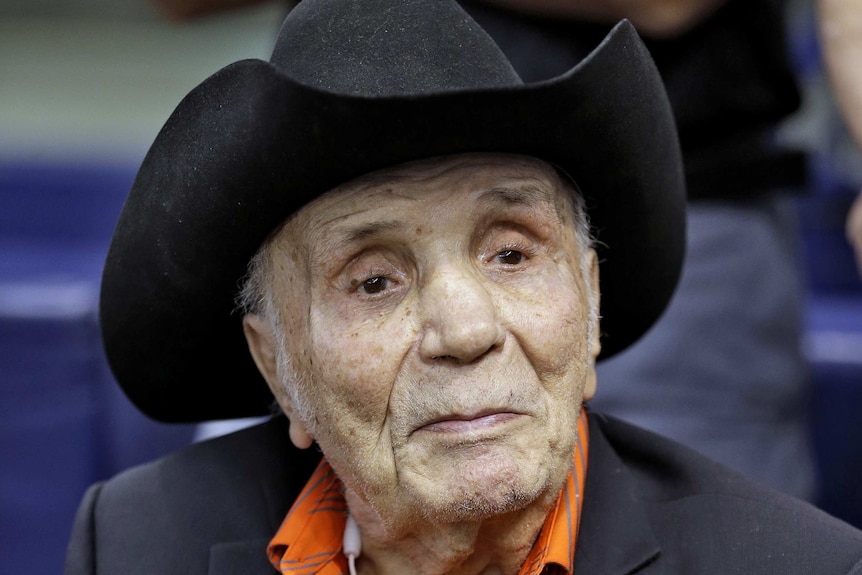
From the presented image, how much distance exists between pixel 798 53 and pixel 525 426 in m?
3.88

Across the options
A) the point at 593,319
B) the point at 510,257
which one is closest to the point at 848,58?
the point at 593,319

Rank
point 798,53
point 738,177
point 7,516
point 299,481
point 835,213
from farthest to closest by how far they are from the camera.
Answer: point 798,53
point 835,213
point 7,516
point 738,177
point 299,481

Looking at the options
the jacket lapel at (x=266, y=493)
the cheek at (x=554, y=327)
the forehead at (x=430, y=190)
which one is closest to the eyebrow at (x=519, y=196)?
the forehead at (x=430, y=190)

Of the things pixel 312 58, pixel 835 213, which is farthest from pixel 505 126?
pixel 835 213

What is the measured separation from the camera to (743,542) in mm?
1939

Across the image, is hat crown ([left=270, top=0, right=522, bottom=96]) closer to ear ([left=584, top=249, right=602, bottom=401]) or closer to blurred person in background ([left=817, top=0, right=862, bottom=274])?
ear ([left=584, top=249, right=602, bottom=401])

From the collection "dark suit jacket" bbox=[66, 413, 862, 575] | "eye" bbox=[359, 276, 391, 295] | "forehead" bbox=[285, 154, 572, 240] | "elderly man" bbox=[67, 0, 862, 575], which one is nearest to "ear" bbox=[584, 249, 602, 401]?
"elderly man" bbox=[67, 0, 862, 575]

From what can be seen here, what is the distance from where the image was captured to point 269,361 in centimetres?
213

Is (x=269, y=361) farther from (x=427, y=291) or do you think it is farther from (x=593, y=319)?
(x=593, y=319)

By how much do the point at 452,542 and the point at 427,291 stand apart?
0.43 m

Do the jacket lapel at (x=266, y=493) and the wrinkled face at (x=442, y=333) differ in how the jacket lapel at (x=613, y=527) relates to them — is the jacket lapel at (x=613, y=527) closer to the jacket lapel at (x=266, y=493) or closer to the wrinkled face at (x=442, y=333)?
the wrinkled face at (x=442, y=333)

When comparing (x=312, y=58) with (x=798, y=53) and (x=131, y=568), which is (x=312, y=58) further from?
(x=798, y=53)

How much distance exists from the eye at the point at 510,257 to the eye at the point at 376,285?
0.62 ft

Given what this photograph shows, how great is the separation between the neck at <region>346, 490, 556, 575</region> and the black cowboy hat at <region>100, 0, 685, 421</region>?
0.46 m
